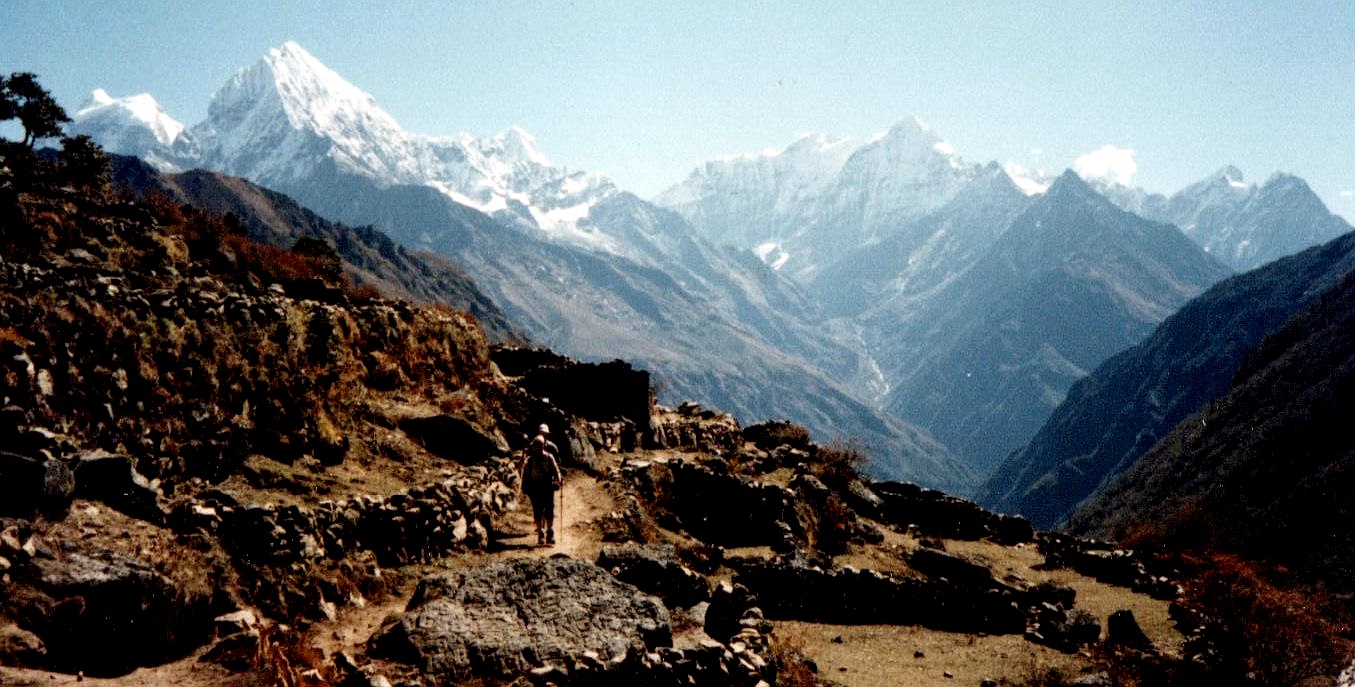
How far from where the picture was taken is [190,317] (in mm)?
16547

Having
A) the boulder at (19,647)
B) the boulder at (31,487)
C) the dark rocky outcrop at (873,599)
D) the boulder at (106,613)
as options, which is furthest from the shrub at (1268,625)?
the boulder at (31,487)

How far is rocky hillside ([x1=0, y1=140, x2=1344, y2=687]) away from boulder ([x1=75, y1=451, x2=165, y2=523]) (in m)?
0.04

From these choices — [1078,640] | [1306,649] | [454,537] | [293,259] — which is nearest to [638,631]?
[454,537]

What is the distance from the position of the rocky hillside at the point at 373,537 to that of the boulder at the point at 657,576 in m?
0.07

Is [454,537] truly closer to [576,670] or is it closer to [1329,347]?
[576,670]

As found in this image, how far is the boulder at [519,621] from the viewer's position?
38.0 feet

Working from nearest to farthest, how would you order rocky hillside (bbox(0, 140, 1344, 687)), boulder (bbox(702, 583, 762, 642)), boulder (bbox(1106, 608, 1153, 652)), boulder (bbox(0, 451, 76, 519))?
boulder (bbox(0, 451, 76, 519)) → rocky hillside (bbox(0, 140, 1344, 687)) → boulder (bbox(702, 583, 762, 642)) → boulder (bbox(1106, 608, 1153, 652))

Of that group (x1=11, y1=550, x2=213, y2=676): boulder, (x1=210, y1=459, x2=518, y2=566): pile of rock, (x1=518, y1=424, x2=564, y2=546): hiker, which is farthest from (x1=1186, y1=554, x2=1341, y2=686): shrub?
(x1=11, y1=550, x2=213, y2=676): boulder

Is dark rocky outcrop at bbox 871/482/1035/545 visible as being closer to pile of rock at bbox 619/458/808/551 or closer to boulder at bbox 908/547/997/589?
boulder at bbox 908/547/997/589

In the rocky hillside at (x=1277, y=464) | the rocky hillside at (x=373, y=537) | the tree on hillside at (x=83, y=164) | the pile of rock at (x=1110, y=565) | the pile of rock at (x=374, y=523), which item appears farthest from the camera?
the rocky hillside at (x=1277, y=464)

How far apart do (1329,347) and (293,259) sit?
166574 mm

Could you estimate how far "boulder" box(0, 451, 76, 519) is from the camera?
10.6 m

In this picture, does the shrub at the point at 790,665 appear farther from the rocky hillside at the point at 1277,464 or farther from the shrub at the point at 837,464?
the rocky hillside at the point at 1277,464

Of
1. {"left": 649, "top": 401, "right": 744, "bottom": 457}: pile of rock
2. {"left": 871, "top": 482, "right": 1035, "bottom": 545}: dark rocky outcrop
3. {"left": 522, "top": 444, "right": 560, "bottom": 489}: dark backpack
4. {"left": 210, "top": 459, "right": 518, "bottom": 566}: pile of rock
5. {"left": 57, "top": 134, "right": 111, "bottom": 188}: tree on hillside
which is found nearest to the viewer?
{"left": 210, "top": 459, "right": 518, "bottom": 566}: pile of rock
